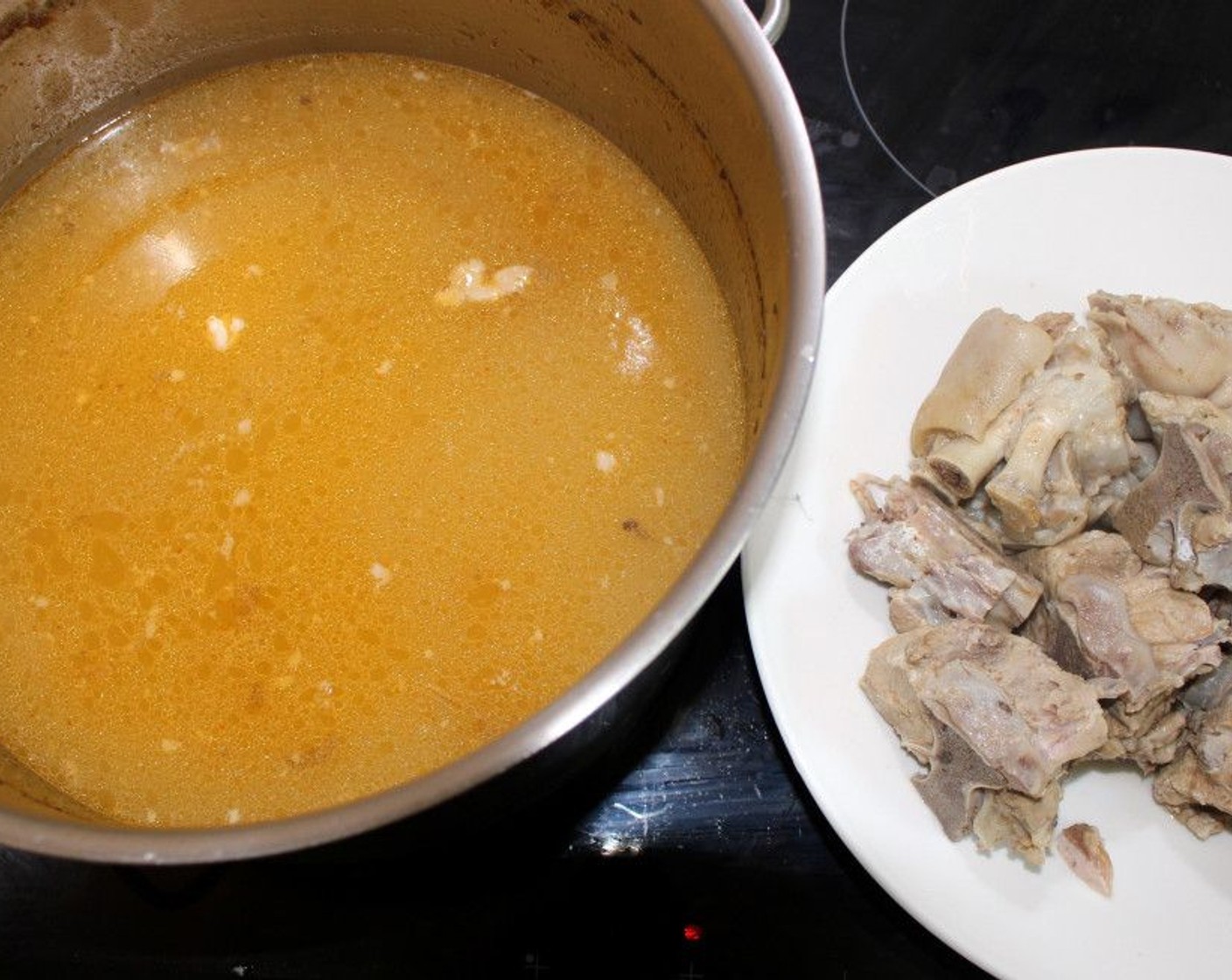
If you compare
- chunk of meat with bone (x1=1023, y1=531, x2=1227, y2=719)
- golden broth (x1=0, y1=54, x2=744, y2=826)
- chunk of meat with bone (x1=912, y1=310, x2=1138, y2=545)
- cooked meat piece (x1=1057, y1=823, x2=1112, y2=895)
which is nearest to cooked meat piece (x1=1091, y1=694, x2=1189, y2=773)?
chunk of meat with bone (x1=1023, y1=531, x2=1227, y2=719)

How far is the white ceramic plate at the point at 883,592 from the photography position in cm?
157

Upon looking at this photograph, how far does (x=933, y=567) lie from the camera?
1673 mm

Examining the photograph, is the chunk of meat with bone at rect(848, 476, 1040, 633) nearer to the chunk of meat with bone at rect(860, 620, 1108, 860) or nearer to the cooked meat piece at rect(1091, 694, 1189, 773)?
the chunk of meat with bone at rect(860, 620, 1108, 860)

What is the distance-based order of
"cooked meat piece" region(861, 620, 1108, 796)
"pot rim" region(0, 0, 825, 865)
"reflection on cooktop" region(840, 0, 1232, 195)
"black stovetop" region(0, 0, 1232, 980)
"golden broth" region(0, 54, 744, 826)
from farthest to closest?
"reflection on cooktop" region(840, 0, 1232, 195) < "black stovetop" region(0, 0, 1232, 980) < "golden broth" region(0, 54, 744, 826) < "cooked meat piece" region(861, 620, 1108, 796) < "pot rim" region(0, 0, 825, 865)

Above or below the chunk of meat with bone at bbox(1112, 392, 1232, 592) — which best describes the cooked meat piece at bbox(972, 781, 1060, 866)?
below

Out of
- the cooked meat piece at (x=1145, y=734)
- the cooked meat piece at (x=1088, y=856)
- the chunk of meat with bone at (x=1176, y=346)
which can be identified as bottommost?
the cooked meat piece at (x=1088, y=856)

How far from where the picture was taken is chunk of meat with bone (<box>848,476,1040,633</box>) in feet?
5.49

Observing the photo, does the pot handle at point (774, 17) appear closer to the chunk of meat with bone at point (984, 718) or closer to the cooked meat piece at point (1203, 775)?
the chunk of meat with bone at point (984, 718)

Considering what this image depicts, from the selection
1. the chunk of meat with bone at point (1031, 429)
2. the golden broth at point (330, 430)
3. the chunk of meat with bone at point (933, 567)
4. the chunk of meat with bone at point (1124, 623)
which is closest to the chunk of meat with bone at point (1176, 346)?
the chunk of meat with bone at point (1031, 429)

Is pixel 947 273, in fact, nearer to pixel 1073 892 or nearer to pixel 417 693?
pixel 1073 892

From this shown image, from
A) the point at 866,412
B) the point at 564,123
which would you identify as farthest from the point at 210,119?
the point at 866,412

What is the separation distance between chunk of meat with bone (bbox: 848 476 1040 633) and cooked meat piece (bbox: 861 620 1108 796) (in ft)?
0.14

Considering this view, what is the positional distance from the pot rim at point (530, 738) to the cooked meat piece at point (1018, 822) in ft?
2.28

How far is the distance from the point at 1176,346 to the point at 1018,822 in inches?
31.9
